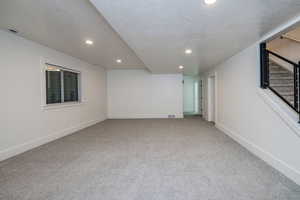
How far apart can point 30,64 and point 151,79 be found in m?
5.05

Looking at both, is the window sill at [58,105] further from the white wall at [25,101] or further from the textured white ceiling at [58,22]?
the textured white ceiling at [58,22]

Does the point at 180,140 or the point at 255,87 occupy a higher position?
the point at 255,87

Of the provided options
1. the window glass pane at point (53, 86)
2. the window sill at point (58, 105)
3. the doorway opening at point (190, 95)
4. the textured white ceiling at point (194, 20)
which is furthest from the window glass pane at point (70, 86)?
the doorway opening at point (190, 95)

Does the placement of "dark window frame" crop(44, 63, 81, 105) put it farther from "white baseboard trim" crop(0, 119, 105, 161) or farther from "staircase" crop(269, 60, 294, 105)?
"staircase" crop(269, 60, 294, 105)

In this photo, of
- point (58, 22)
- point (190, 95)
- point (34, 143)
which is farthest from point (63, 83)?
point (190, 95)

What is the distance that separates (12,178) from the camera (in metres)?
2.29

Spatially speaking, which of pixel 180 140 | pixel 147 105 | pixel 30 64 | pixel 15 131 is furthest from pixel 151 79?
pixel 15 131

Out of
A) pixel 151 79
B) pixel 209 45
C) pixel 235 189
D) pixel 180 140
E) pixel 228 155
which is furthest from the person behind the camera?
pixel 151 79

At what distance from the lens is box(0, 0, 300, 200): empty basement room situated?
200 centimetres

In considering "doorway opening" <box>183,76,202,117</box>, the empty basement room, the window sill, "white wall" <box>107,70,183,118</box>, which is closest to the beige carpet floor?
the empty basement room

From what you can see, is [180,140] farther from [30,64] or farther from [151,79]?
[151,79]

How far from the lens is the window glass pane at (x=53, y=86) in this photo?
4.29 meters

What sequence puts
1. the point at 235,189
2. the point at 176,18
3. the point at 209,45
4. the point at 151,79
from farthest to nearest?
the point at 151,79 → the point at 209,45 → the point at 176,18 → the point at 235,189

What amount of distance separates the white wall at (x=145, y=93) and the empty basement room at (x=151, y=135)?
2.70 m
